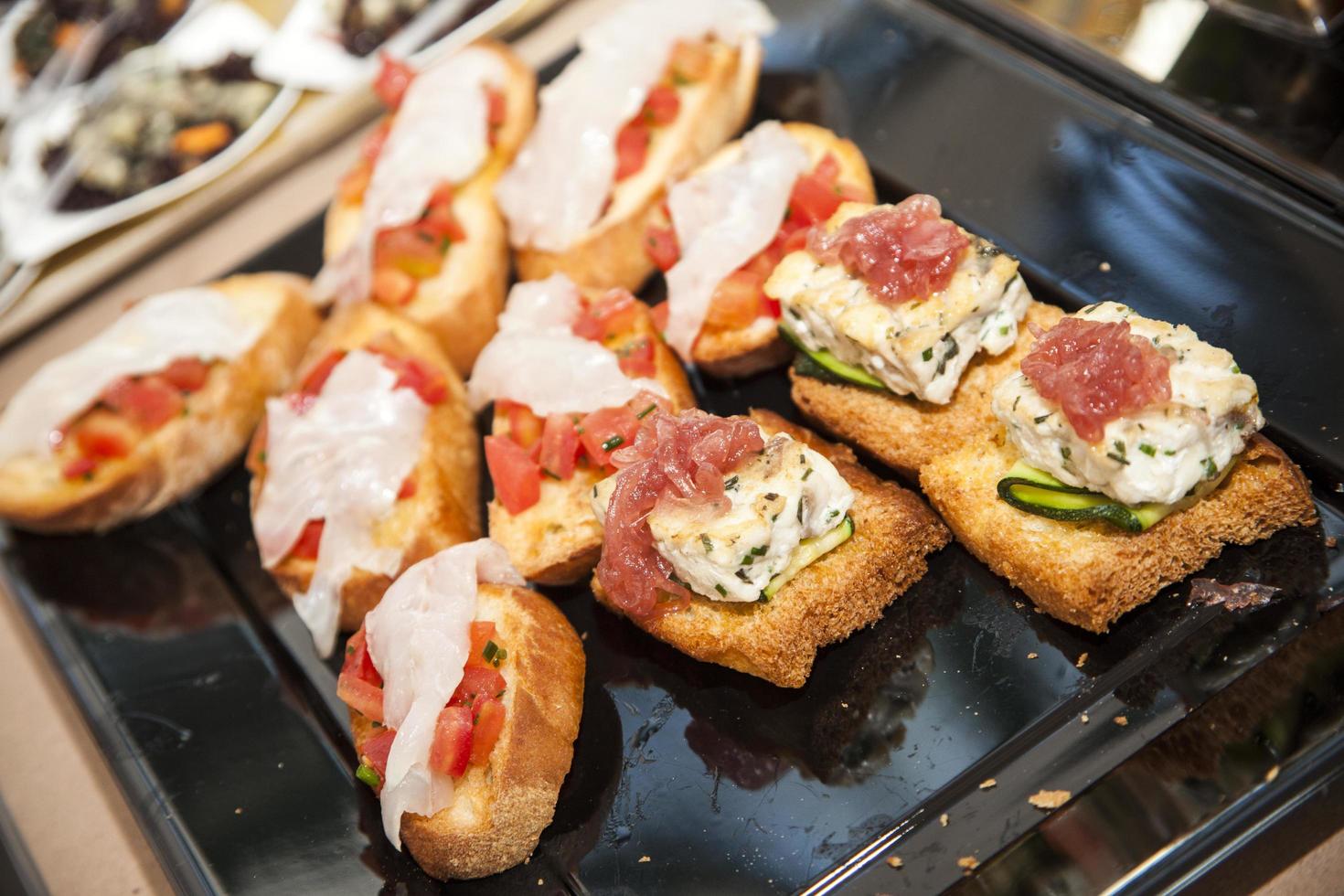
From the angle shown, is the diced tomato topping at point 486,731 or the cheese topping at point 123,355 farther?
the cheese topping at point 123,355

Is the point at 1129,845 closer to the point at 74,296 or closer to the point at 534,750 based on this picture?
the point at 534,750

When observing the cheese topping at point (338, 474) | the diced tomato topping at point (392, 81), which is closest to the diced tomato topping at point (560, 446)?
the cheese topping at point (338, 474)

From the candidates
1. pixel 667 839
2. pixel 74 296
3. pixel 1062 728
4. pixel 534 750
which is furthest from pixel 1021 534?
pixel 74 296

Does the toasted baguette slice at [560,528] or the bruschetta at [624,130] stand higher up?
the bruschetta at [624,130]

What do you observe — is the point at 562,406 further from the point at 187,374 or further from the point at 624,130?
the point at 187,374

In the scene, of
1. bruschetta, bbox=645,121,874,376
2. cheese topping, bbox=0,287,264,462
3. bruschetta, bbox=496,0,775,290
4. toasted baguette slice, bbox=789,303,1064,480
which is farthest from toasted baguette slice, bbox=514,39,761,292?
cheese topping, bbox=0,287,264,462

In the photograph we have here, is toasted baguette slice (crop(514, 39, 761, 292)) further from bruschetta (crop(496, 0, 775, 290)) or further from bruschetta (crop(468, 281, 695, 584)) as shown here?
A: bruschetta (crop(468, 281, 695, 584))

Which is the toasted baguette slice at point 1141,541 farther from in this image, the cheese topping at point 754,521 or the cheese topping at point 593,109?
the cheese topping at point 593,109
